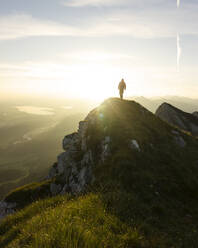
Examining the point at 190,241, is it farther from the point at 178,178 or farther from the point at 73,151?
the point at 73,151

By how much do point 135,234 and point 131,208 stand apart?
1.99 meters

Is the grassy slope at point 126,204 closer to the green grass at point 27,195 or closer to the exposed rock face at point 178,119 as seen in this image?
the green grass at point 27,195

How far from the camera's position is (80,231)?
4395mm

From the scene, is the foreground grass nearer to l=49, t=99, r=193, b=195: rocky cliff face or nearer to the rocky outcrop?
l=49, t=99, r=193, b=195: rocky cliff face

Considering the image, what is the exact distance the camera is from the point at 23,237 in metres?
5.36

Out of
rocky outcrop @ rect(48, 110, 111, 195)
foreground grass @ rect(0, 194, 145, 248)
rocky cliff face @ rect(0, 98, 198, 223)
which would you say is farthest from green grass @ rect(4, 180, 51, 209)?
foreground grass @ rect(0, 194, 145, 248)

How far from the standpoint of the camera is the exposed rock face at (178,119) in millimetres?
50119

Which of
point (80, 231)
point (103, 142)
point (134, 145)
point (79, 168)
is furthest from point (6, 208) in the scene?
point (80, 231)

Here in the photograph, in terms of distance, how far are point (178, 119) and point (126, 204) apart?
49.7m

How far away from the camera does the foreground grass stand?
165 inches

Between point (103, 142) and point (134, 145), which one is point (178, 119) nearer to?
point (103, 142)

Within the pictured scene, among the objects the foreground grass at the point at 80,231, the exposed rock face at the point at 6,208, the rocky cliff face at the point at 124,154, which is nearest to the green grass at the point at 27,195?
the rocky cliff face at the point at 124,154

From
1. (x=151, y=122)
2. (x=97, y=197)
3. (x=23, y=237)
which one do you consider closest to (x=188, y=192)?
(x=97, y=197)

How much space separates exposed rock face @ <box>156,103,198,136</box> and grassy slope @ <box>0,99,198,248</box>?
85.5 feet
